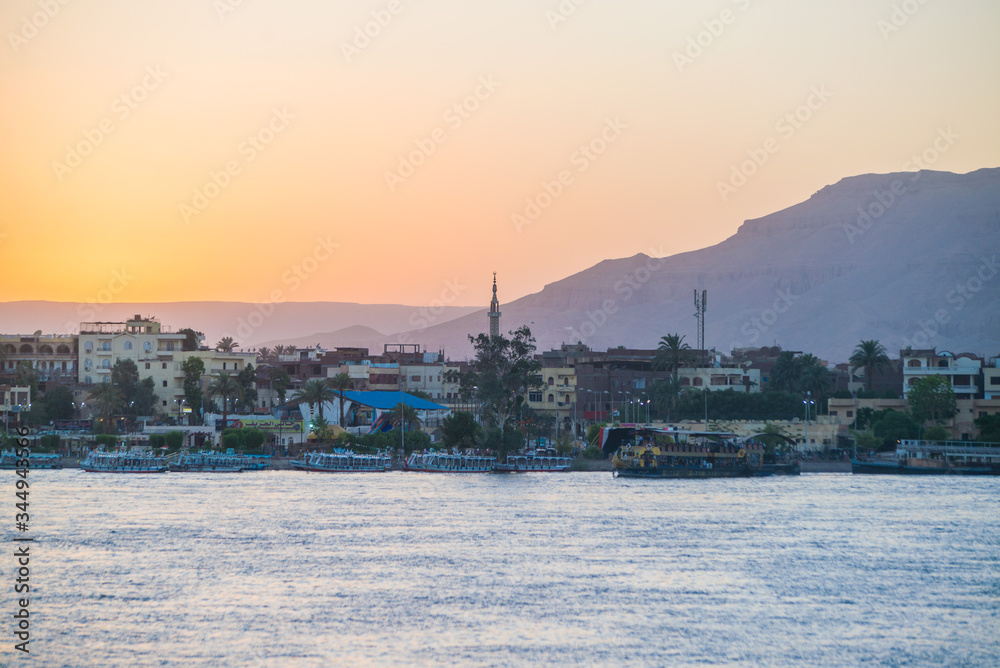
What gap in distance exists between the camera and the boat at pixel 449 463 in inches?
3952

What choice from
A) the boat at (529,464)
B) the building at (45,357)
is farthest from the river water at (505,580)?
the building at (45,357)

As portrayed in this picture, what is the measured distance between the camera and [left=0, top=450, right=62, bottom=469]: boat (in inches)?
4031

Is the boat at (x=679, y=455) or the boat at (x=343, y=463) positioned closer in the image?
the boat at (x=679, y=455)

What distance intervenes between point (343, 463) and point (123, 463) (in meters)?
17.1

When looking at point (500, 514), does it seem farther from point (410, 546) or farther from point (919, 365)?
point (919, 365)

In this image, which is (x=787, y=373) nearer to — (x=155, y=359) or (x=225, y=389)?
(x=225, y=389)

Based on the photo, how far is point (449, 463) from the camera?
10081cm

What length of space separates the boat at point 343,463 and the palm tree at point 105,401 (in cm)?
2241

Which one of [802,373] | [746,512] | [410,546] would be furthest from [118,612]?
[802,373]

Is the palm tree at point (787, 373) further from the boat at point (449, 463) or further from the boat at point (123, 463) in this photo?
the boat at point (123, 463)

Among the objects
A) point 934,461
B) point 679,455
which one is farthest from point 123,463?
point 934,461

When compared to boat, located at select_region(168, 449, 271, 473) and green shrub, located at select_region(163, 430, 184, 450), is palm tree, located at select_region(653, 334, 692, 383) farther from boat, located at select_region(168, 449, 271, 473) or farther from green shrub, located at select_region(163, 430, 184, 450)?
green shrub, located at select_region(163, 430, 184, 450)

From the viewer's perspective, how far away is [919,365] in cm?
13000

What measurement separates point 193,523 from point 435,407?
191ft
